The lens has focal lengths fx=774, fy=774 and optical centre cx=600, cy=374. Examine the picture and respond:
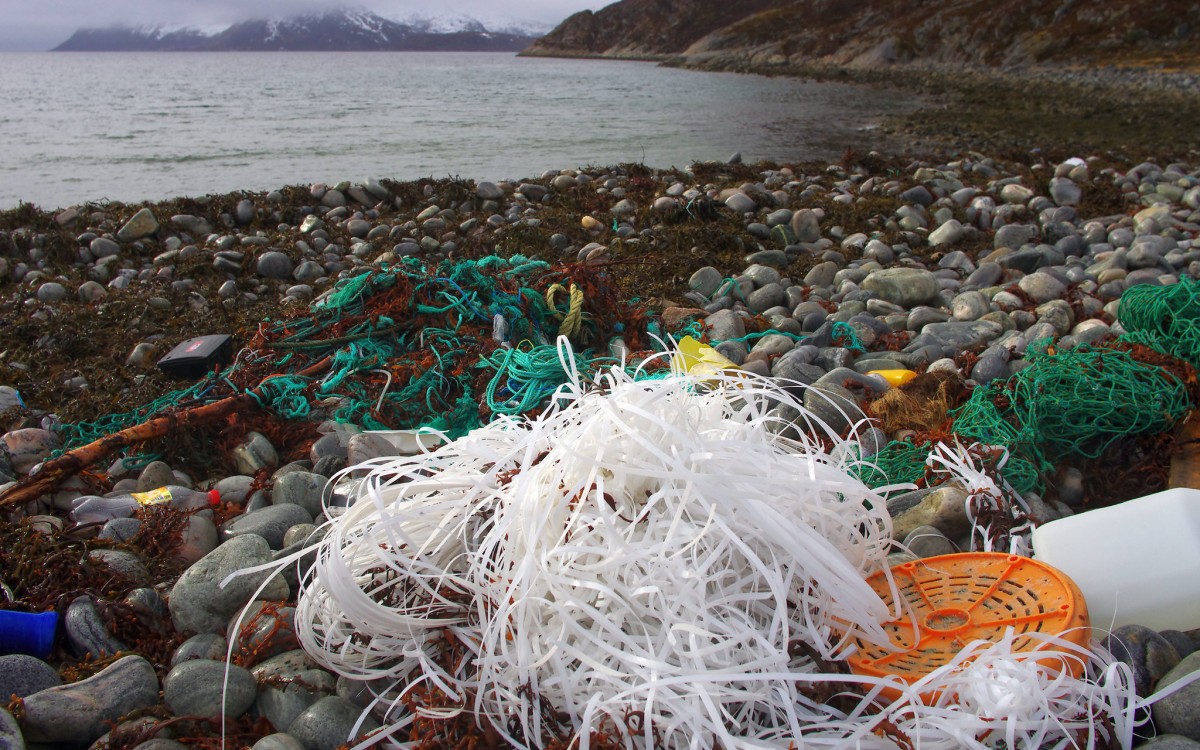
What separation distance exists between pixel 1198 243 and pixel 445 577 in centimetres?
747

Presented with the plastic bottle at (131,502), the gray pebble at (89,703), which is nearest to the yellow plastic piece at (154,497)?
the plastic bottle at (131,502)

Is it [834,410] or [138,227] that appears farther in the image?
[138,227]

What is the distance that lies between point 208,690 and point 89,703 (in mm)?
286

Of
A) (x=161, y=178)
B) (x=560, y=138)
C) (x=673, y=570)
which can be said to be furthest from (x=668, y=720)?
(x=560, y=138)

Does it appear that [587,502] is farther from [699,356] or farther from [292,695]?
[699,356]

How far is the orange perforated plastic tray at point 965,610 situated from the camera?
6.73 feet

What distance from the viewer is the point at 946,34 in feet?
137

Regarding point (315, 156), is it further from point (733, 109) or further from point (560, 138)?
point (733, 109)

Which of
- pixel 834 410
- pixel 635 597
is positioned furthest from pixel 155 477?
pixel 834 410

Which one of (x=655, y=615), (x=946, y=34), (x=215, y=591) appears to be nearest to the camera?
(x=655, y=615)

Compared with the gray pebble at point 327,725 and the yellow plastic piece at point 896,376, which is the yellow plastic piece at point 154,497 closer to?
the gray pebble at point 327,725

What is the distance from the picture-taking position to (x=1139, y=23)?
104 ft

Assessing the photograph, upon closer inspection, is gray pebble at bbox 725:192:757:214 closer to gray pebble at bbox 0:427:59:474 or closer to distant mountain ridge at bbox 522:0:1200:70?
gray pebble at bbox 0:427:59:474

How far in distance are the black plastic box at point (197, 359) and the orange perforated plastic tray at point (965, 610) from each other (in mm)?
3760
